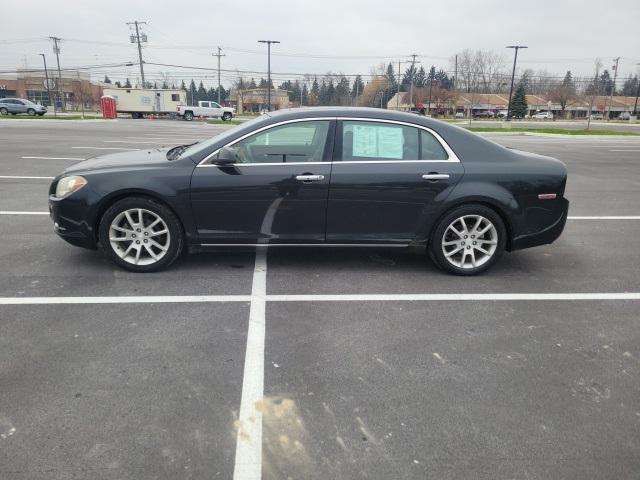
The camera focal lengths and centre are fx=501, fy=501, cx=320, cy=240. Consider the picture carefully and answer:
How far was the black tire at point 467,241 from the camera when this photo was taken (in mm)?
4770

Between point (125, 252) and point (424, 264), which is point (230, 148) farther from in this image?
point (424, 264)

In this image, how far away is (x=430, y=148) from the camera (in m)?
4.76

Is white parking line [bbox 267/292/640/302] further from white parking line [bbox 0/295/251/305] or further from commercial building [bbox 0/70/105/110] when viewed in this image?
commercial building [bbox 0/70/105/110]

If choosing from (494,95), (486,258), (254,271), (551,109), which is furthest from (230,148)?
(551,109)

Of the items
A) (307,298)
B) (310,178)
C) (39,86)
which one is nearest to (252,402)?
(307,298)

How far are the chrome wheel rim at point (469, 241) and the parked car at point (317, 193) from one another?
0.01 meters

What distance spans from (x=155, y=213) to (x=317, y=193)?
152cm

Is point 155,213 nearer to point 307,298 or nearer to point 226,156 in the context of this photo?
point 226,156

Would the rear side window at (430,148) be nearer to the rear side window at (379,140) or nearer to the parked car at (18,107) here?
the rear side window at (379,140)

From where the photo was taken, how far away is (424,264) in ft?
17.3

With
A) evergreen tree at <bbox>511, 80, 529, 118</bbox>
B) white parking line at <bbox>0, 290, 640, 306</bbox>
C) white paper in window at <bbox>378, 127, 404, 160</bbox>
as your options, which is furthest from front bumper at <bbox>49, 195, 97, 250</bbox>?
evergreen tree at <bbox>511, 80, 529, 118</bbox>

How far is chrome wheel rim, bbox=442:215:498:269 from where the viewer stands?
483cm

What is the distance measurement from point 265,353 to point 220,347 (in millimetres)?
327

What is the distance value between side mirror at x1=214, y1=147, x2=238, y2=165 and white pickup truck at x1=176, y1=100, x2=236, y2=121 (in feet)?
151
